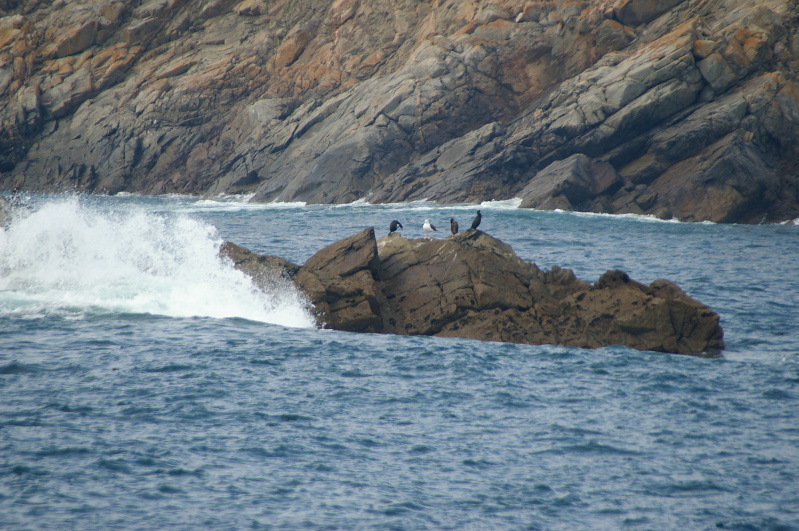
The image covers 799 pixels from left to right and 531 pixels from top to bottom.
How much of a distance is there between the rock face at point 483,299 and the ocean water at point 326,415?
0.58 metres

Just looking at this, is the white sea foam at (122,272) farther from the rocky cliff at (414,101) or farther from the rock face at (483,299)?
the rocky cliff at (414,101)

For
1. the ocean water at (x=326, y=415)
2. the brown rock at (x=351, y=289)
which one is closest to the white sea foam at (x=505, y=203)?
the ocean water at (x=326, y=415)

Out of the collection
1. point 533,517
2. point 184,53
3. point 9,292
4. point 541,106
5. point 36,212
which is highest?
point 184,53

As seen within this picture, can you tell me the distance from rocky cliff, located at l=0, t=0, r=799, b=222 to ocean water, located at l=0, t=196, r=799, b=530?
863 inches

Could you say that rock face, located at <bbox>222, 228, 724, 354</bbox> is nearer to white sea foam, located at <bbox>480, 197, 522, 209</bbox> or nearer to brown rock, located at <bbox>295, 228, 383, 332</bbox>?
brown rock, located at <bbox>295, 228, 383, 332</bbox>

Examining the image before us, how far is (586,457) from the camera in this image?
12.2 metres

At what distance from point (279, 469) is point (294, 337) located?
6593 mm

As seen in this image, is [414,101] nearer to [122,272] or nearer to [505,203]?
[505,203]

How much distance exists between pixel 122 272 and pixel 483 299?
436 inches

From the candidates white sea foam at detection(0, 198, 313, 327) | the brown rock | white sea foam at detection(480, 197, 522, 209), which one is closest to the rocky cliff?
white sea foam at detection(480, 197, 522, 209)

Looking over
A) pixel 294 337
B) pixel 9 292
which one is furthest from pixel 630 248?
pixel 9 292

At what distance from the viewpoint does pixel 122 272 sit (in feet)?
73.6

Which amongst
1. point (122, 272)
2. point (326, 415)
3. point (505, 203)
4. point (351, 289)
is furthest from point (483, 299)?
point (505, 203)

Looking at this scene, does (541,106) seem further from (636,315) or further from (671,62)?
(636,315)
